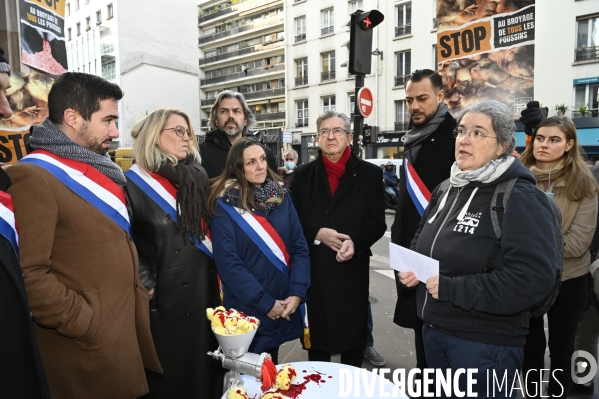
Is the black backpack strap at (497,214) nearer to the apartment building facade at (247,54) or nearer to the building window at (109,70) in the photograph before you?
the apartment building facade at (247,54)

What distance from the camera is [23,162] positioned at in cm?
161

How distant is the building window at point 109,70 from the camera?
108ft

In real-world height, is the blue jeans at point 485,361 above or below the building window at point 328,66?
below

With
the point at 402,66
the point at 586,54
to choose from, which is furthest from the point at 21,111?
the point at 402,66

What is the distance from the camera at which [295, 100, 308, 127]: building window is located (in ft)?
86.2

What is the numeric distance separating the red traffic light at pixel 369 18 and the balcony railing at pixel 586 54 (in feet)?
50.5

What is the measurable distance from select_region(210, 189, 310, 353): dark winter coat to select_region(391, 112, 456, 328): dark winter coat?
76cm

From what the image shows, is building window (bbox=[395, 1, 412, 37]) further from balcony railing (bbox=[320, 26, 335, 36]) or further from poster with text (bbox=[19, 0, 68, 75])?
poster with text (bbox=[19, 0, 68, 75])

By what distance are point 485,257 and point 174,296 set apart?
167cm

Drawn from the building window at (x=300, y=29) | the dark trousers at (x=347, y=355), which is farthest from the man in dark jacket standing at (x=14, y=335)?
the building window at (x=300, y=29)

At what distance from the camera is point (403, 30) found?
841 inches

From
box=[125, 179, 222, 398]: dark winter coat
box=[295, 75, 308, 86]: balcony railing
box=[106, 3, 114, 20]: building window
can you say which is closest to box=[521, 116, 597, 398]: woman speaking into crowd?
box=[125, 179, 222, 398]: dark winter coat

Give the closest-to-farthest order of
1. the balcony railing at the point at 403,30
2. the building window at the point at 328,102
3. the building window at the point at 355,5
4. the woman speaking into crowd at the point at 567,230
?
the woman speaking into crowd at the point at 567,230
the balcony railing at the point at 403,30
the building window at the point at 355,5
the building window at the point at 328,102

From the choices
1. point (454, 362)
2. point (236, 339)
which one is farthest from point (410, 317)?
point (236, 339)
